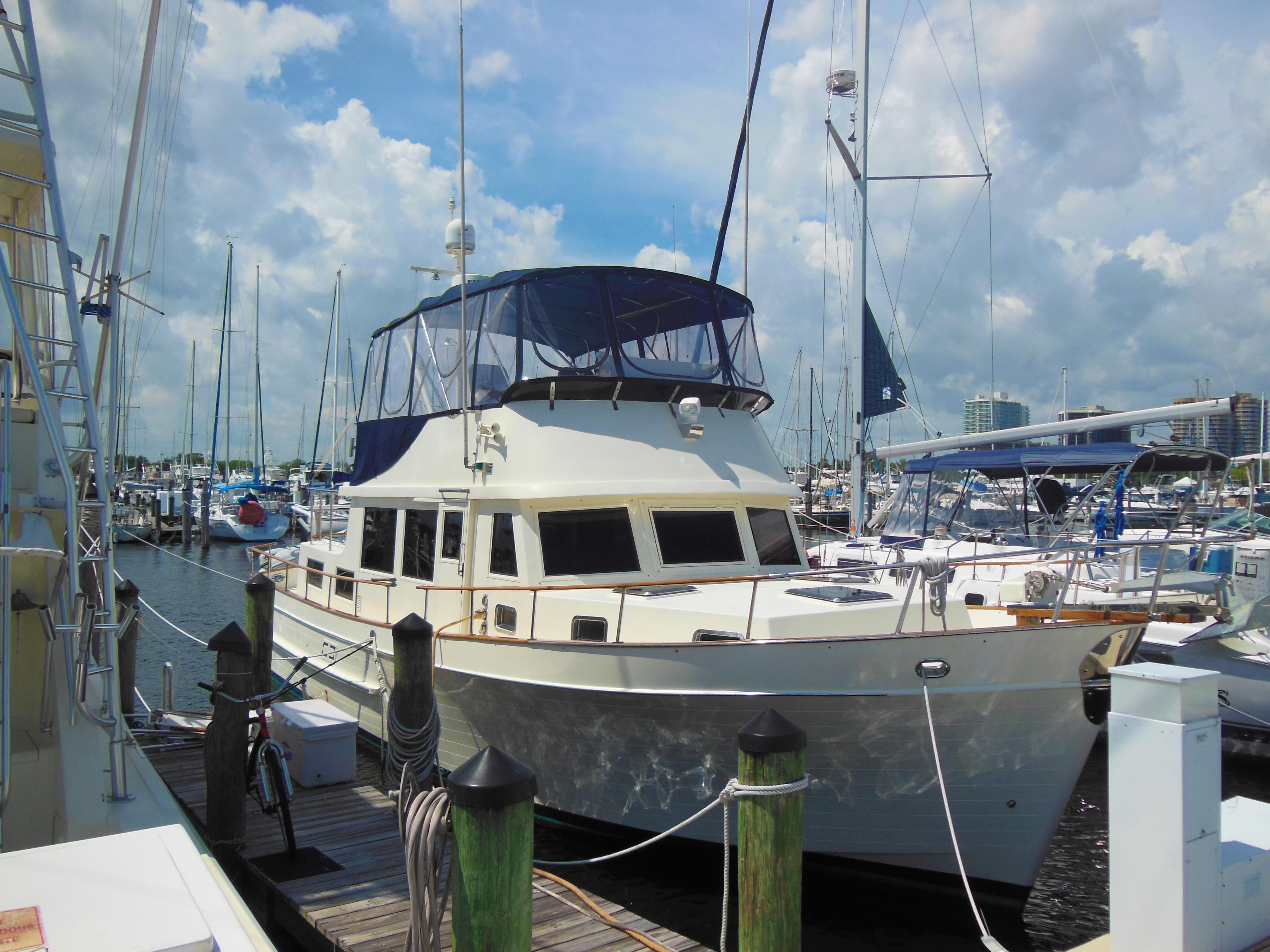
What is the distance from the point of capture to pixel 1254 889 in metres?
3.86

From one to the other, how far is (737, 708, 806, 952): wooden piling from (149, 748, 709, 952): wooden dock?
74 cm

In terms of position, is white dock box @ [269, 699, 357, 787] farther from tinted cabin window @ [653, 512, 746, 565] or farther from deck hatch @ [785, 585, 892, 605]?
deck hatch @ [785, 585, 892, 605]

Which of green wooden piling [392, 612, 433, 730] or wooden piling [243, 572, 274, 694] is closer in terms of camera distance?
green wooden piling [392, 612, 433, 730]

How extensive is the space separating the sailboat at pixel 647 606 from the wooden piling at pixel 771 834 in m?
1.59

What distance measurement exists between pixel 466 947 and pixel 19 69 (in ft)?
16.9

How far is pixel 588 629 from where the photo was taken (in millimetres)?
6824

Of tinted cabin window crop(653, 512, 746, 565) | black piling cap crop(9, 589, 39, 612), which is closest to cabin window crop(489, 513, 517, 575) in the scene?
tinted cabin window crop(653, 512, 746, 565)

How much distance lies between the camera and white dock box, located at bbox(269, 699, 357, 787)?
23.2ft

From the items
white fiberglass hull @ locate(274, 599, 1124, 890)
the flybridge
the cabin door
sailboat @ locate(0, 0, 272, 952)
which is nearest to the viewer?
sailboat @ locate(0, 0, 272, 952)

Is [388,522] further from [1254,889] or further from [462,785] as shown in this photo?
[1254,889]

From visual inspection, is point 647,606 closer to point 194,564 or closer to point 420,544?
point 420,544

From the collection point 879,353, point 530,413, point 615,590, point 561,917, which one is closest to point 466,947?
point 561,917

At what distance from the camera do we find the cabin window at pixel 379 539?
30.4 ft

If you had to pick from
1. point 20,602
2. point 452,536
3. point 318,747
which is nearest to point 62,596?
point 20,602
